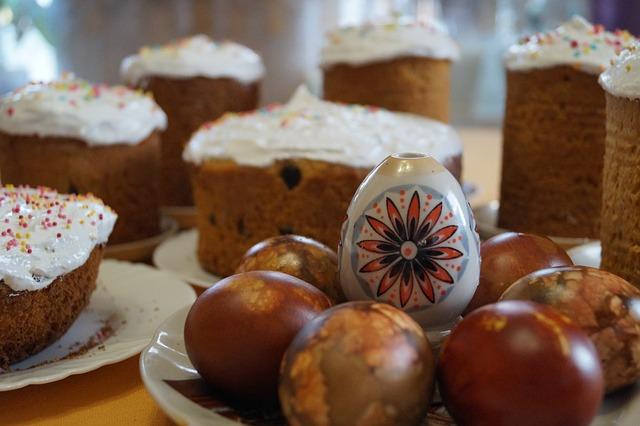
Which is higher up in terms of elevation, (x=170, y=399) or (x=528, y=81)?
(x=528, y=81)

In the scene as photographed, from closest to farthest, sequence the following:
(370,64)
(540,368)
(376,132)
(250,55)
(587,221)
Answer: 1. (540,368)
2. (376,132)
3. (587,221)
4. (370,64)
5. (250,55)

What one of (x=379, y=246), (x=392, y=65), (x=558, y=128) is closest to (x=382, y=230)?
(x=379, y=246)

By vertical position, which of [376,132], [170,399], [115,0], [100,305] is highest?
[115,0]

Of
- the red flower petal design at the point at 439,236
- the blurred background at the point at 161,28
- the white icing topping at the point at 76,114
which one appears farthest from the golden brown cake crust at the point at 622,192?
the blurred background at the point at 161,28

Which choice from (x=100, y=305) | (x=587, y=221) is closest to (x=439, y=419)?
(x=100, y=305)

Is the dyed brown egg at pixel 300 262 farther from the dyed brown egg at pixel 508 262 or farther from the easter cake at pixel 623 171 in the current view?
the easter cake at pixel 623 171

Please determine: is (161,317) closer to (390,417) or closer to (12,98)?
(390,417)

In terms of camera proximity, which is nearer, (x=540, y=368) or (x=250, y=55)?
(x=540, y=368)
